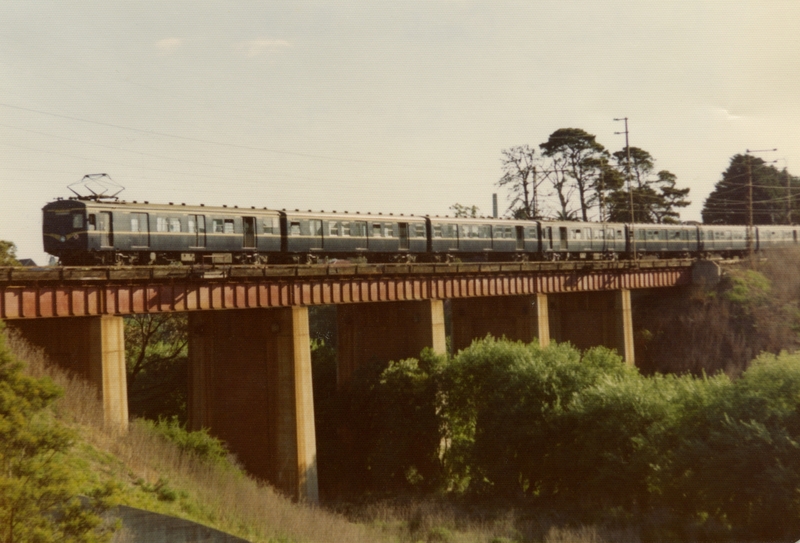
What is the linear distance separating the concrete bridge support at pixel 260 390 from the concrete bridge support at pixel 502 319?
58.7 ft

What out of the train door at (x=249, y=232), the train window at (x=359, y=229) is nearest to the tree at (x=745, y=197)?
the train window at (x=359, y=229)

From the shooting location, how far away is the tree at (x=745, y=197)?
82625 millimetres

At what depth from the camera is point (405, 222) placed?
131ft

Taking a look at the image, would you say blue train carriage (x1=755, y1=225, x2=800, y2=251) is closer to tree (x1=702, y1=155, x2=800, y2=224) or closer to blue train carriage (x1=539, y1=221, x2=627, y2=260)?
tree (x1=702, y1=155, x2=800, y2=224)

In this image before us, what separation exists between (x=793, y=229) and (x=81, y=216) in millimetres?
66031

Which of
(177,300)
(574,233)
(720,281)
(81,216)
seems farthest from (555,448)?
(720,281)

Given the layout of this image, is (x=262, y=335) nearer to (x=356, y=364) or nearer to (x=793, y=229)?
(x=356, y=364)

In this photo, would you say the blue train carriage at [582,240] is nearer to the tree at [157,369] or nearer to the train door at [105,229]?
the tree at [157,369]

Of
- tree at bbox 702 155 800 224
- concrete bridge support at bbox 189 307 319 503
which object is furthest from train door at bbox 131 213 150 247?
tree at bbox 702 155 800 224

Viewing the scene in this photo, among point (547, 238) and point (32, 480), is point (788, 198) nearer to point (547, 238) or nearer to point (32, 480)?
point (547, 238)

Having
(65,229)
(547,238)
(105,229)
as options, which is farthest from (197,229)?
(547,238)

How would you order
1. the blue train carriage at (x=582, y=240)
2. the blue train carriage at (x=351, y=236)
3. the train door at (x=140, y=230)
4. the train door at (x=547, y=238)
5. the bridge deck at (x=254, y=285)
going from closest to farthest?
the bridge deck at (x=254, y=285), the train door at (x=140, y=230), the blue train carriage at (x=351, y=236), the train door at (x=547, y=238), the blue train carriage at (x=582, y=240)

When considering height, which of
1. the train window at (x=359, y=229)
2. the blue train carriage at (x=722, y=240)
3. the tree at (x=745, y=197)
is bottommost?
the blue train carriage at (x=722, y=240)

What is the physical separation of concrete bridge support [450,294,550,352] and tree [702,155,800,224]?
4718cm
